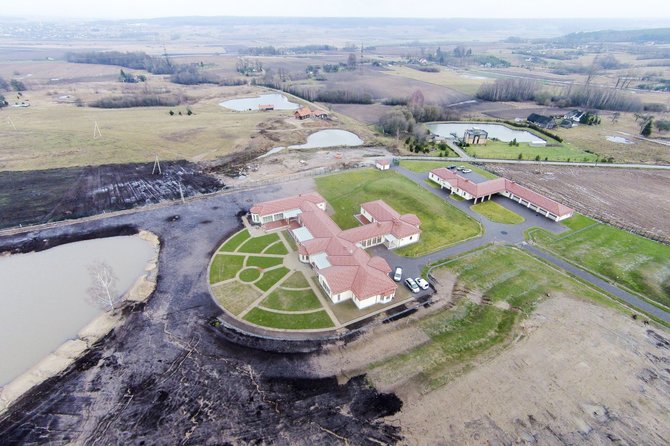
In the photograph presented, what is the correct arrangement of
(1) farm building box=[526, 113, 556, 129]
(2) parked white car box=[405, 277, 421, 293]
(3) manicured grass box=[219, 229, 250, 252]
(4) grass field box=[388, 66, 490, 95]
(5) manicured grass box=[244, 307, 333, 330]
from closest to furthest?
(5) manicured grass box=[244, 307, 333, 330], (2) parked white car box=[405, 277, 421, 293], (3) manicured grass box=[219, 229, 250, 252], (1) farm building box=[526, 113, 556, 129], (4) grass field box=[388, 66, 490, 95]

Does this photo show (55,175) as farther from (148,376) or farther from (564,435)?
(564,435)

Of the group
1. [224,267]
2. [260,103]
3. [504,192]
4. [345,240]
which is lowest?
[224,267]

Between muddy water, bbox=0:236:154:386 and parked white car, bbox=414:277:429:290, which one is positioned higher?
parked white car, bbox=414:277:429:290

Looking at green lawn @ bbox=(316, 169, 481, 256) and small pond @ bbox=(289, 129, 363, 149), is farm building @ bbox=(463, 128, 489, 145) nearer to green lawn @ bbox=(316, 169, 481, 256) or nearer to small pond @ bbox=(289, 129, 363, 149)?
small pond @ bbox=(289, 129, 363, 149)

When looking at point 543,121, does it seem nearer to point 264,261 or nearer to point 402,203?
point 402,203

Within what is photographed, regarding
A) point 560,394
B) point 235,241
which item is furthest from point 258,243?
point 560,394

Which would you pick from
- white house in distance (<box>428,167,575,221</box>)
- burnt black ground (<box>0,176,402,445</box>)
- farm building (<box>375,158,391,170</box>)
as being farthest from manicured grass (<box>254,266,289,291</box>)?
farm building (<box>375,158,391,170</box>)
